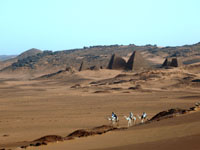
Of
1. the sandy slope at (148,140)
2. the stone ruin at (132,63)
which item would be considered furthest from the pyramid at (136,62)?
the sandy slope at (148,140)

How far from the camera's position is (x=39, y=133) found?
1289cm

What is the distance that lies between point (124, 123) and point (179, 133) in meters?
6.86

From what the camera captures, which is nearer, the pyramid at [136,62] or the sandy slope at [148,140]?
the sandy slope at [148,140]

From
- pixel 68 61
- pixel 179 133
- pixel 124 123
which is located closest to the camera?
pixel 179 133

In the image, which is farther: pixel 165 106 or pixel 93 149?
pixel 165 106

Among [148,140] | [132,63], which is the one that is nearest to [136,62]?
[132,63]

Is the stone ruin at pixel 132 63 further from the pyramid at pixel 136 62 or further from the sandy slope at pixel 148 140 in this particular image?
the sandy slope at pixel 148 140

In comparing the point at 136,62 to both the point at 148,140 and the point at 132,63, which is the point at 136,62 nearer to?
the point at 132,63

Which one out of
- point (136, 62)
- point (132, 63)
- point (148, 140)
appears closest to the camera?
point (148, 140)

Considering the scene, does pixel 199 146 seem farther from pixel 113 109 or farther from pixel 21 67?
pixel 21 67

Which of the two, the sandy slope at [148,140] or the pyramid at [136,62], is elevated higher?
the pyramid at [136,62]

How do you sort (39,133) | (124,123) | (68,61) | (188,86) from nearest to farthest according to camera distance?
1. (39,133)
2. (124,123)
3. (188,86)
4. (68,61)

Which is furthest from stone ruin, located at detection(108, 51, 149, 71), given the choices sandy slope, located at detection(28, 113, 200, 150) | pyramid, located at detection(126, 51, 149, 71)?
sandy slope, located at detection(28, 113, 200, 150)

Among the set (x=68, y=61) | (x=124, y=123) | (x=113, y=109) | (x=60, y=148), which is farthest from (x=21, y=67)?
(x=60, y=148)
